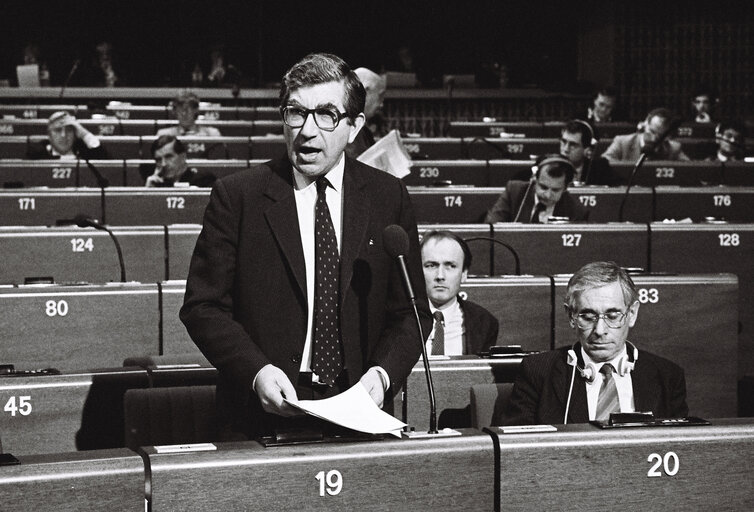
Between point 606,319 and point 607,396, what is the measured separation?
0.21 m

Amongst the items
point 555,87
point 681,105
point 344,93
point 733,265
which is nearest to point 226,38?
point 555,87

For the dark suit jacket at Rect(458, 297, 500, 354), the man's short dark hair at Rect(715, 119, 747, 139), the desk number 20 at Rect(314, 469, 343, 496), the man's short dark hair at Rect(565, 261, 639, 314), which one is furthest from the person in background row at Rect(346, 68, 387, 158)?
the man's short dark hair at Rect(715, 119, 747, 139)

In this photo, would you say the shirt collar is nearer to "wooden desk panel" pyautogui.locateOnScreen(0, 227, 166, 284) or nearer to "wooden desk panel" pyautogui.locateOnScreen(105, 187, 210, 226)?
"wooden desk panel" pyautogui.locateOnScreen(0, 227, 166, 284)

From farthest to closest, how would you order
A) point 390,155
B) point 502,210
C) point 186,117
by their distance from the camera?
1. point 186,117
2. point 502,210
3. point 390,155

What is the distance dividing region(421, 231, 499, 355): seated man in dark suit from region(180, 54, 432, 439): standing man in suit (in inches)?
69.7

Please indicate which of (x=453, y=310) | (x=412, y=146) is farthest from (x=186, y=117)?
(x=453, y=310)

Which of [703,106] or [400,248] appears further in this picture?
[703,106]

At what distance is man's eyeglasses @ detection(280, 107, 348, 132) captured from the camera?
2.20m

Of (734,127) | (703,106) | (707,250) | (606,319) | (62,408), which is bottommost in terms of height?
(62,408)

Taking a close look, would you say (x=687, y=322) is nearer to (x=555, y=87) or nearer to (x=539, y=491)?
(x=539, y=491)

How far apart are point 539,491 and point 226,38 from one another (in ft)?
43.9

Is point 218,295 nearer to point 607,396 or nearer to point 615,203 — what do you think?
point 607,396

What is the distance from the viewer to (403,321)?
235 cm

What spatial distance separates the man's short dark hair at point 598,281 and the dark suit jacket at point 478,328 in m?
0.94
